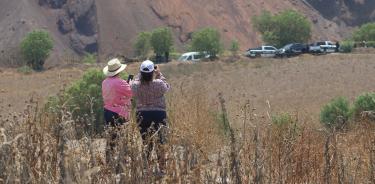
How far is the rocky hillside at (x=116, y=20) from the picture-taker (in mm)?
95188

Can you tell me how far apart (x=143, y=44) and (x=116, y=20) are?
54.8 feet

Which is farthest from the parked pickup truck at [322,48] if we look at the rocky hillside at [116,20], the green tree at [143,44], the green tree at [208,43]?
the rocky hillside at [116,20]

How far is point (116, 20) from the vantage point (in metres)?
98.9

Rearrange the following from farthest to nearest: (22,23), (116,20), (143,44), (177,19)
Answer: (177,19) → (116,20) → (22,23) → (143,44)

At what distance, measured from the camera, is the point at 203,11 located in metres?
104

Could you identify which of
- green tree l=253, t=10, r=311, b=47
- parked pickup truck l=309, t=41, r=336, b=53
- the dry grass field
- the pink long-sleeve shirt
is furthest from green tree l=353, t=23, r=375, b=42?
the dry grass field

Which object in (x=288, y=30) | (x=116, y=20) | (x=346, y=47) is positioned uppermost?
(x=116, y=20)

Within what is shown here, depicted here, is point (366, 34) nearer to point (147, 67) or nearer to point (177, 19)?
point (177, 19)

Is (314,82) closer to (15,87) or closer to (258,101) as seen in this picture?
(258,101)

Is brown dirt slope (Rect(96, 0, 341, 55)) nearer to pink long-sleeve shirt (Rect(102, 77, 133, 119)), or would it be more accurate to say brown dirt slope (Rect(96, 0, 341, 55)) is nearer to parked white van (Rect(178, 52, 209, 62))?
parked white van (Rect(178, 52, 209, 62))

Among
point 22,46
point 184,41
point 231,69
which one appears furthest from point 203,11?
point 231,69

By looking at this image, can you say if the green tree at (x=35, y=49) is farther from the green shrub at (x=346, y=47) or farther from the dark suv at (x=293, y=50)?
the green shrub at (x=346, y=47)

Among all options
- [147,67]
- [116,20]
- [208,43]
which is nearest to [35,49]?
[208,43]

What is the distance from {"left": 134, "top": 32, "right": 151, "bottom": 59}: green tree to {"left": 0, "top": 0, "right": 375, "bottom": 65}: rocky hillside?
7.27 m
